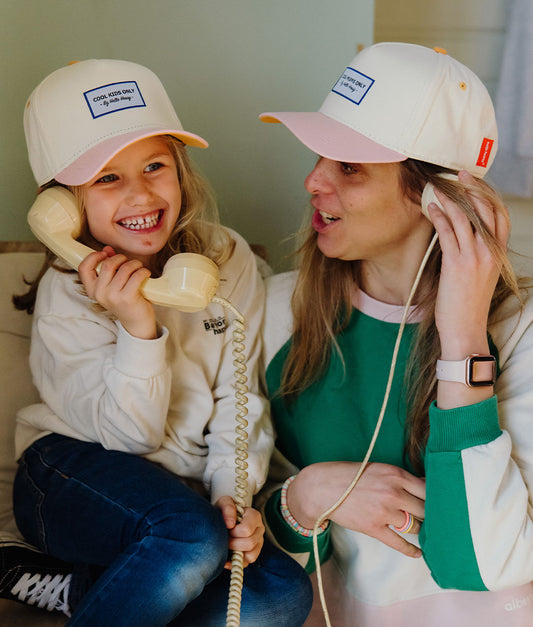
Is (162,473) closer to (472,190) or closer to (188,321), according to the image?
(188,321)

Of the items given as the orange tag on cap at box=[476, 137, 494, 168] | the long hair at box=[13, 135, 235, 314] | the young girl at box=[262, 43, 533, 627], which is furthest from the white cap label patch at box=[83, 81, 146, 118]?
the orange tag on cap at box=[476, 137, 494, 168]

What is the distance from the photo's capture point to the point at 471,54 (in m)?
2.44

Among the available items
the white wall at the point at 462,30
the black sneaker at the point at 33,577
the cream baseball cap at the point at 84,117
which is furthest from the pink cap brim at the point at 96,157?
the white wall at the point at 462,30

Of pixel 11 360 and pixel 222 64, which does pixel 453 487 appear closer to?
pixel 11 360

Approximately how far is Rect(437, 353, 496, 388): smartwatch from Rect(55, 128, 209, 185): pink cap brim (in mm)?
611

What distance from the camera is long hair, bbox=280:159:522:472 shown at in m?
1.15

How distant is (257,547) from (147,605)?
0.73 feet

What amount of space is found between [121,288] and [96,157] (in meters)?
0.23

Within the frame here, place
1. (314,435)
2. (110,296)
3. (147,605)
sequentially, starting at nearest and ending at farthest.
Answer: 1. (147,605)
2. (110,296)
3. (314,435)

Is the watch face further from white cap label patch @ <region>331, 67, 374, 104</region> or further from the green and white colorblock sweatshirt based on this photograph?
white cap label patch @ <region>331, 67, 374, 104</region>

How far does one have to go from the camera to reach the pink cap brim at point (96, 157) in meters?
1.18

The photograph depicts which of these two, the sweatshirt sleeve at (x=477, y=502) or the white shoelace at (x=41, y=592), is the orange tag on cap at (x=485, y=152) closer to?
the sweatshirt sleeve at (x=477, y=502)

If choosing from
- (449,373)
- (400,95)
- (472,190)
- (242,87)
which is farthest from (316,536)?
(242,87)

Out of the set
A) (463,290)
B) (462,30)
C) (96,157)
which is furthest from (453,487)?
(462,30)
